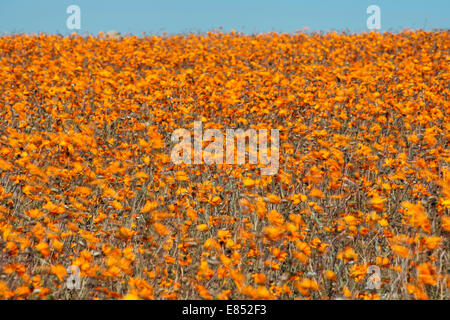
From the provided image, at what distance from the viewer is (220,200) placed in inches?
144

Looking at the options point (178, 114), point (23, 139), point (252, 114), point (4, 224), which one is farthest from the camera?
point (252, 114)

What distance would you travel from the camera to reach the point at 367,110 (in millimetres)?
6363

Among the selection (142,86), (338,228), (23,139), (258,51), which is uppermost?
(258,51)

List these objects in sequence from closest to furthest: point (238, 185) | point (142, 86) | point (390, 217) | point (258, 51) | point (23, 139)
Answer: point (390, 217)
point (238, 185)
point (23, 139)
point (142, 86)
point (258, 51)

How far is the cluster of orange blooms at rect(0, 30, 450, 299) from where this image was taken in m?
2.83

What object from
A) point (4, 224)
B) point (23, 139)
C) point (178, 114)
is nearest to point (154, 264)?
point (4, 224)

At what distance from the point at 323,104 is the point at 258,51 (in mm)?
5178

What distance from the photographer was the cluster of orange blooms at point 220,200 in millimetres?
2828

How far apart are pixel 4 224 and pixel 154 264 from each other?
4.02ft

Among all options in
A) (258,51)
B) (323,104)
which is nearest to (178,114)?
(323,104)
